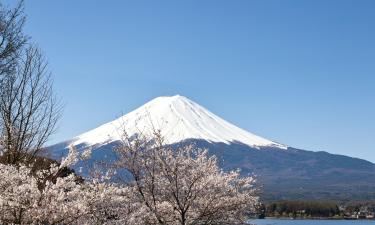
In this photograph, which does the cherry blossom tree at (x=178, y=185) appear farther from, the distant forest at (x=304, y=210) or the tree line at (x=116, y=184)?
the distant forest at (x=304, y=210)

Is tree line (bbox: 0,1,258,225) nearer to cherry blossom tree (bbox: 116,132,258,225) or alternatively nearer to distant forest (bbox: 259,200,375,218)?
cherry blossom tree (bbox: 116,132,258,225)

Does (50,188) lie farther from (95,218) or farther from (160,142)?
(160,142)

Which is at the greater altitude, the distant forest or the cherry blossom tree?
the cherry blossom tree

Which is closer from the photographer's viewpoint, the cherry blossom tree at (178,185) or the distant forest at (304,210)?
the cherry blossom tree at (178,185)

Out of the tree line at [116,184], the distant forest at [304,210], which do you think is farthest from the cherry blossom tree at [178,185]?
the distant forest at [304,210]

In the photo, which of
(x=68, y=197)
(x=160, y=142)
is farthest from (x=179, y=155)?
(x=68, y=197)

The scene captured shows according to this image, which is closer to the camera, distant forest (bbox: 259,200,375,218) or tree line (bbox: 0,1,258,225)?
tree line (bbox: 0,1,258,225)

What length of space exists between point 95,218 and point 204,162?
15.3ft

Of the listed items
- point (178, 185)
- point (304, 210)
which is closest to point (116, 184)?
point (178, 185)

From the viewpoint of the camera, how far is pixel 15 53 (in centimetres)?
1277

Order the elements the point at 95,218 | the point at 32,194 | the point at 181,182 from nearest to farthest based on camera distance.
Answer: the point at 32,194 → the point at 95,218 → the point at 181,182

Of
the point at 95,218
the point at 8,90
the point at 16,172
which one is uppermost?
the point at 8,90

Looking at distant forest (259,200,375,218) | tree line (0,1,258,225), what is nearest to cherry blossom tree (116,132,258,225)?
tree line (0,1,258,225)

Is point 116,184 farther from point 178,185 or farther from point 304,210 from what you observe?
point 304,210
